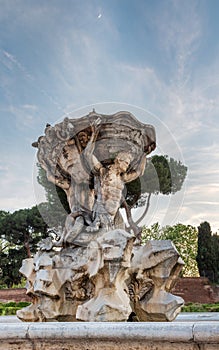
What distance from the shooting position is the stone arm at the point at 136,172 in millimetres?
6530

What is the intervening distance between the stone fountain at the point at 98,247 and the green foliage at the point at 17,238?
22.9 metres

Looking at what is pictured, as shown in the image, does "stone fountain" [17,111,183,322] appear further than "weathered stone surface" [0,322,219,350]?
Yes

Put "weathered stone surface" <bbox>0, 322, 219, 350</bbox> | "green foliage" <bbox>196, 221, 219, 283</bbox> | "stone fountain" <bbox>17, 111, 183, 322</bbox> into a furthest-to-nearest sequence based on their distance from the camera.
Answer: "green foliage" <bbox>196, 221, 219, 283</bbox>, "stone fountain" <bbox>17, 111, 183, 322</bbox>, "weathered stone surface" <bbox>0, 322, 219, 350</bbox>

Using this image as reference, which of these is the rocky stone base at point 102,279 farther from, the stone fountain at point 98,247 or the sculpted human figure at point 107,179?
the sculpted human figure at point 107,179

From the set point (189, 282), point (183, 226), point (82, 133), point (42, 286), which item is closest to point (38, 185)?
point (82, 133)

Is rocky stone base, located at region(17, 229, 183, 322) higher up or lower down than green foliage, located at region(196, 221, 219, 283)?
lower down

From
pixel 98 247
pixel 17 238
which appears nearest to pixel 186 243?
pixel 17 238

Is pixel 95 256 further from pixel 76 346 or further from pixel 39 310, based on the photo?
pixel 76 346

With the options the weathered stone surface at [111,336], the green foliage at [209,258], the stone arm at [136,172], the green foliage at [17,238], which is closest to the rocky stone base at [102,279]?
the stone arm at [136,172]

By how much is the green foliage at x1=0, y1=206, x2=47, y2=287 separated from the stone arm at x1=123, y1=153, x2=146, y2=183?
22.9 meters

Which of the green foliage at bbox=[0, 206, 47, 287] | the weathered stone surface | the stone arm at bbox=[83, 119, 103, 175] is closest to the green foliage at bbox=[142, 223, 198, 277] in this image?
the green foliage at bbox=[0, 206, 47, 287]

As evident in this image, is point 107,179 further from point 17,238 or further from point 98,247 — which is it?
point 17,238

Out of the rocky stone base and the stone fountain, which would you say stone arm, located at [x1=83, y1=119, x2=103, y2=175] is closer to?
the stone fountain

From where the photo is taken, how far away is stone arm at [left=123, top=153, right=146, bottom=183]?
6530mm
